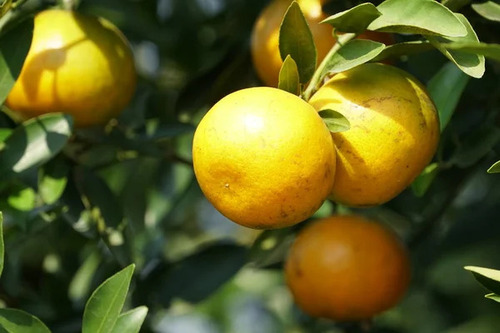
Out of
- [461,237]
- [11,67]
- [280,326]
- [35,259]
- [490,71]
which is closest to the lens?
[11,67]

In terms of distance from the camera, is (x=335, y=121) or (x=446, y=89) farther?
(x=446, y=89)

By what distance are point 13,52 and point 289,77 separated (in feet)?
1.49

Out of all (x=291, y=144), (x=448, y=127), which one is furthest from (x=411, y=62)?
(x=291, y=144)

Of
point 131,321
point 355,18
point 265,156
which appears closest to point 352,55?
point 355,18

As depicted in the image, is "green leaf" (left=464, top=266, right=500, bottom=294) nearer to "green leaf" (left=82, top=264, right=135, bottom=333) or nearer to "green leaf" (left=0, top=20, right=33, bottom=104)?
"green leaf" (left=82, top=264, right=135, bottom=333)

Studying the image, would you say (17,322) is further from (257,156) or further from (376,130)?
(376,130)

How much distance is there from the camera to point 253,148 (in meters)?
0.95

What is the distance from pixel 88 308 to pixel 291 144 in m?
0.33

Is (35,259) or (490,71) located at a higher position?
(490,71)

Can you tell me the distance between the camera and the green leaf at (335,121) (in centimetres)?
101

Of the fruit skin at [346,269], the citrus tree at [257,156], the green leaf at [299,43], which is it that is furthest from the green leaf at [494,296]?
the fruit skin at [346,269]

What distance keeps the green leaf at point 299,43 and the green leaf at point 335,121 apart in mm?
103

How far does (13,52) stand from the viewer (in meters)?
1.28

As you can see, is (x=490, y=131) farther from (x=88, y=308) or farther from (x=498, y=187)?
(x=498, y=187)
